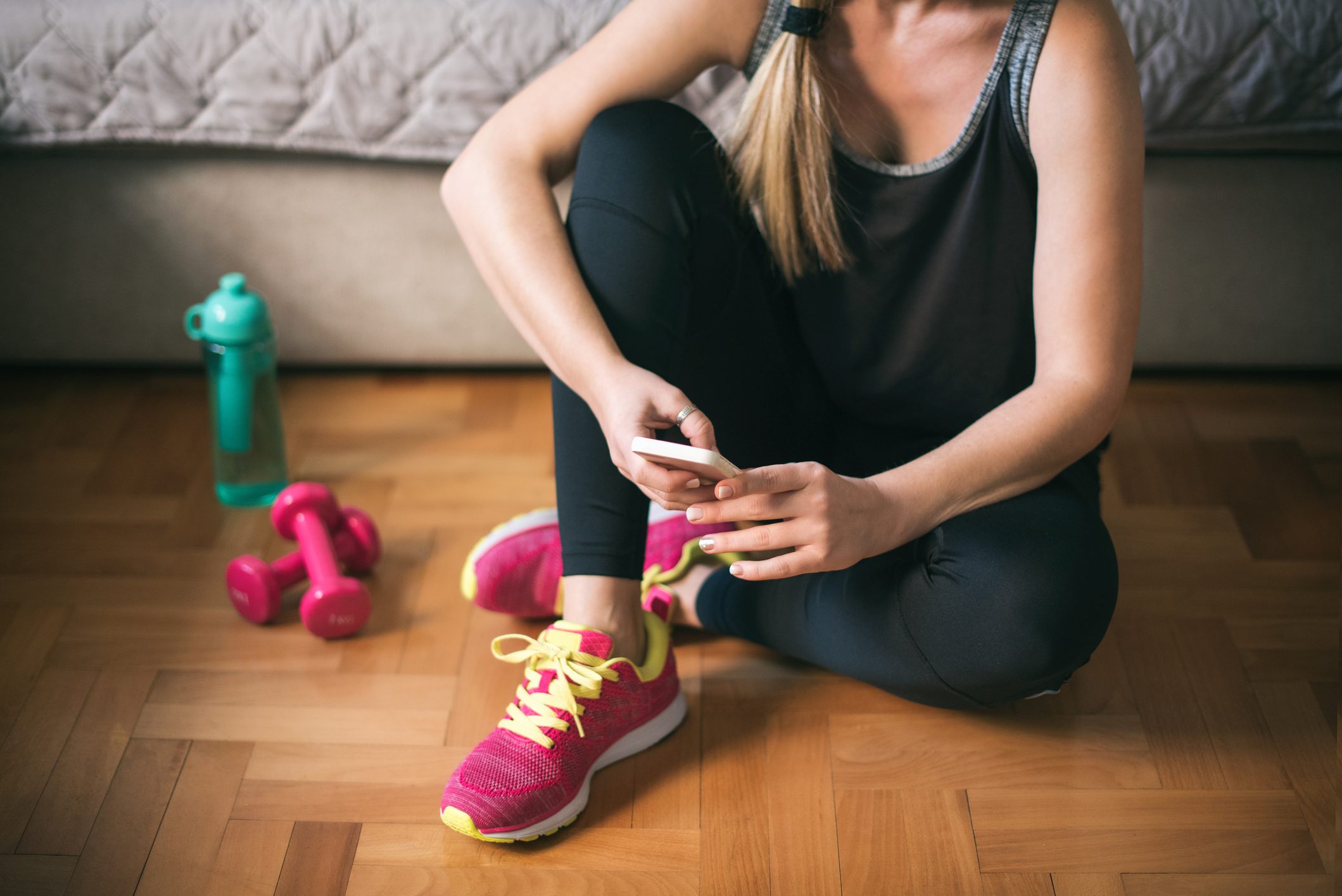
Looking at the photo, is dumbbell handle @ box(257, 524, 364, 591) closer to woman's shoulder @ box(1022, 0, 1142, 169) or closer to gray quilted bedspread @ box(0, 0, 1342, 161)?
gray quilted bedspread @ box(0, 0, 1342, 161)

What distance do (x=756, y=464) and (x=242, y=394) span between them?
577 mm

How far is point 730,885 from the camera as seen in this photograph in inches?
32.5

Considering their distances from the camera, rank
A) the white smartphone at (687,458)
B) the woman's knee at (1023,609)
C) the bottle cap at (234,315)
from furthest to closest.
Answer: the bottle cap at (234,315) → the woman's knee at (1023,609) → the white smartphone at (687,458)

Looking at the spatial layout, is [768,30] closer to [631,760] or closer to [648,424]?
[648,424]

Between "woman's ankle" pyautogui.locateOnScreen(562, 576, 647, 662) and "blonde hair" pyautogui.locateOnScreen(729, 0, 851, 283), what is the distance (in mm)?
297

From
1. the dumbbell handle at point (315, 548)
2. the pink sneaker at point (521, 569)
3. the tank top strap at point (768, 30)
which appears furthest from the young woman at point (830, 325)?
the dumbbell handle at point (315, 548)

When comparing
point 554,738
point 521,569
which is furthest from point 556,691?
point 521,569

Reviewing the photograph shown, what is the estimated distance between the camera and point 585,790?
0.88 metres

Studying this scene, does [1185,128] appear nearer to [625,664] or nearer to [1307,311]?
[1307,311]

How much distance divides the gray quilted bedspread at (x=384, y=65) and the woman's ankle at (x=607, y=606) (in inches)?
23.2

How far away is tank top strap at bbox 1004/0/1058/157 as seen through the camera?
0.81m

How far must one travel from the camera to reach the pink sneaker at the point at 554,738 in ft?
2.74

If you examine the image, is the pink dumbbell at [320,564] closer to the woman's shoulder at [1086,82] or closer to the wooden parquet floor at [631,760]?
the wooden parquet floor at [631,760]

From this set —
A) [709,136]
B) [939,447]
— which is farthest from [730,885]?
[709,136]
